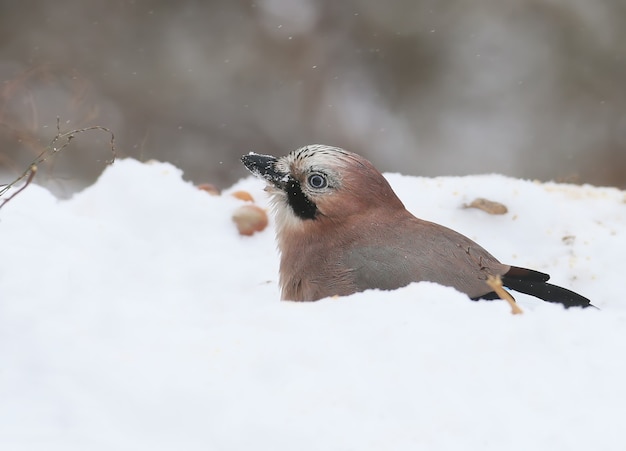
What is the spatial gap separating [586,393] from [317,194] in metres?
1.42

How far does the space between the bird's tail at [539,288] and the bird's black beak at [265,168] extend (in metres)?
0.85

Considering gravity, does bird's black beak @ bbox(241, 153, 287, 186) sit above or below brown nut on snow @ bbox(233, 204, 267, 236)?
below

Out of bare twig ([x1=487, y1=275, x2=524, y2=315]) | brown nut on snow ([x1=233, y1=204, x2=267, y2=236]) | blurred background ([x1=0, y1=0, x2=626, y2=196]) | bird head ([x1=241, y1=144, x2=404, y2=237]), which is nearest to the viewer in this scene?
bare twig ([x1=487, y1=275, x2=524, y2=315])

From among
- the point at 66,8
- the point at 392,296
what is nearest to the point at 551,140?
the point at 66,8

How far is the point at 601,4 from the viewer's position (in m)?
7.81

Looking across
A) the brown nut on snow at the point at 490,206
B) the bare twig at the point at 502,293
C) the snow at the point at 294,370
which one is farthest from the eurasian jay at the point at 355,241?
the brown nut on snow at the point at 490,206

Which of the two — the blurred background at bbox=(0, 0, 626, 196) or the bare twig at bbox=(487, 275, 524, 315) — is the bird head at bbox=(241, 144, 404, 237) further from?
the blurred background at bbox=(0, 0, 626, 196)

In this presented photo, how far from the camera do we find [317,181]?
9.71ft

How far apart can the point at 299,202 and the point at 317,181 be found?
105 millimetres

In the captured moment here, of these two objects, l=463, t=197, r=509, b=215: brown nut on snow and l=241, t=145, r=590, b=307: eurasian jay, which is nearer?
l=241, t=145, r=590, b=307: eurasian jay

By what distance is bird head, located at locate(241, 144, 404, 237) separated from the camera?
2941 mm

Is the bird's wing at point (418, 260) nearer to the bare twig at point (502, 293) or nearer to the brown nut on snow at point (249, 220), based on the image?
the bare twig at point (502, 293)

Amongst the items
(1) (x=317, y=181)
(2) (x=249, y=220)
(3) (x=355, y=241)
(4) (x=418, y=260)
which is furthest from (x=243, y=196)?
(4) (x=418, y=260)

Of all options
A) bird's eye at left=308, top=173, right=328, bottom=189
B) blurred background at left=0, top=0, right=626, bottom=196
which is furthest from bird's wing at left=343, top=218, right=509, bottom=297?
blurred background at left=0, top=0, right=626, bottom=196
